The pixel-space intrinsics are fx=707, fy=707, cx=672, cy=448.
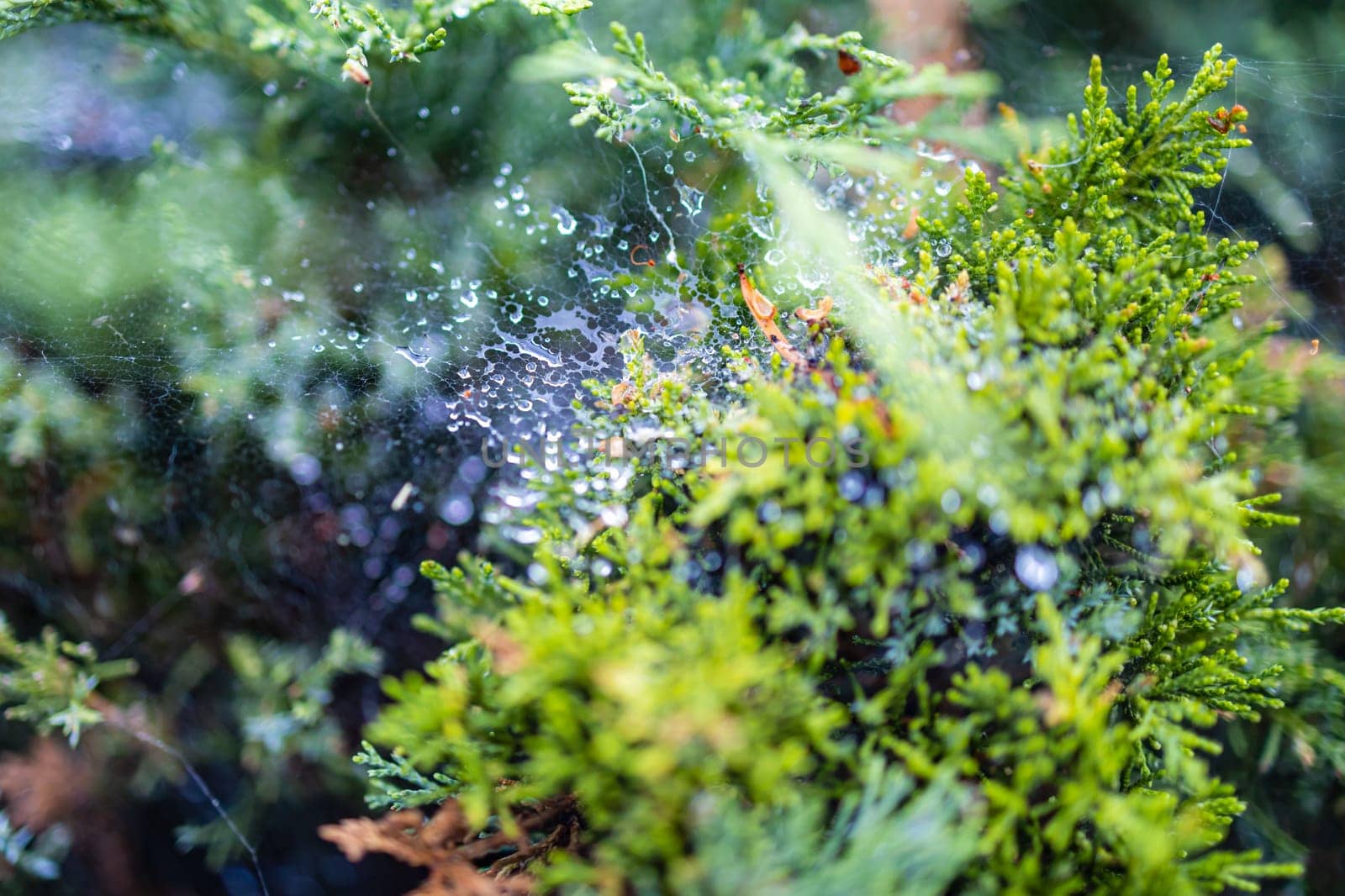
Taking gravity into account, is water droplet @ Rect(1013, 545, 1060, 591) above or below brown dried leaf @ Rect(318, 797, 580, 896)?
above

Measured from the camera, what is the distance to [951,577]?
2.08ft

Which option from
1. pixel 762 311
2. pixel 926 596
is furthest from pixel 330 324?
pixel 926 596

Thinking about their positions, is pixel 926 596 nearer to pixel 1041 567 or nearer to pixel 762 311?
pixel 1041 567

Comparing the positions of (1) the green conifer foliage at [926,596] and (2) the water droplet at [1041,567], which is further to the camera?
(2) the water droplet at [1041,567]

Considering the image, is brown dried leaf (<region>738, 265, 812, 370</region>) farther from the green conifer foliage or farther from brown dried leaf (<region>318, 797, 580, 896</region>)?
brown dried leaf (<region>318, 797, 580, 896</region>)

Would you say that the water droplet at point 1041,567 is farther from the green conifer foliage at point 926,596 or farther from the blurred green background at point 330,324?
the blurred green background at point 330,324

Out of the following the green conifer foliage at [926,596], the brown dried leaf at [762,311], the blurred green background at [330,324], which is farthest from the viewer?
the blurred green background at [330,324]

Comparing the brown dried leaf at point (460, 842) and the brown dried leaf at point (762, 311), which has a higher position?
the brown dried leaf at point (762, 311)

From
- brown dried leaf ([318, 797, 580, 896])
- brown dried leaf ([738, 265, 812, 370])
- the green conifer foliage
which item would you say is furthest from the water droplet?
brown dried leaf ([318, 797, 580, 896])

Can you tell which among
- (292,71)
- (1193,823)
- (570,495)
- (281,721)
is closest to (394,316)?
(292,71)

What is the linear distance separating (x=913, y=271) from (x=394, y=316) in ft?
2.65

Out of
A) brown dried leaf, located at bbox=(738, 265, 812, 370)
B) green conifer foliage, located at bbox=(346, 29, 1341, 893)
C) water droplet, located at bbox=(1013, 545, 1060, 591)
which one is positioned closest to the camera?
green conifer foliage, located at bbox=(346, 29, 1341, 893)

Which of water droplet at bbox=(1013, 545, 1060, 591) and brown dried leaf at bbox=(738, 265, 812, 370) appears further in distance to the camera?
brown dried leaf at bbox=(738, 265, 812, 370)

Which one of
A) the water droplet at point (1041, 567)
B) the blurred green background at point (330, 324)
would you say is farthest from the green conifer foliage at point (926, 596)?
the blurred green background at point (330, 324)
